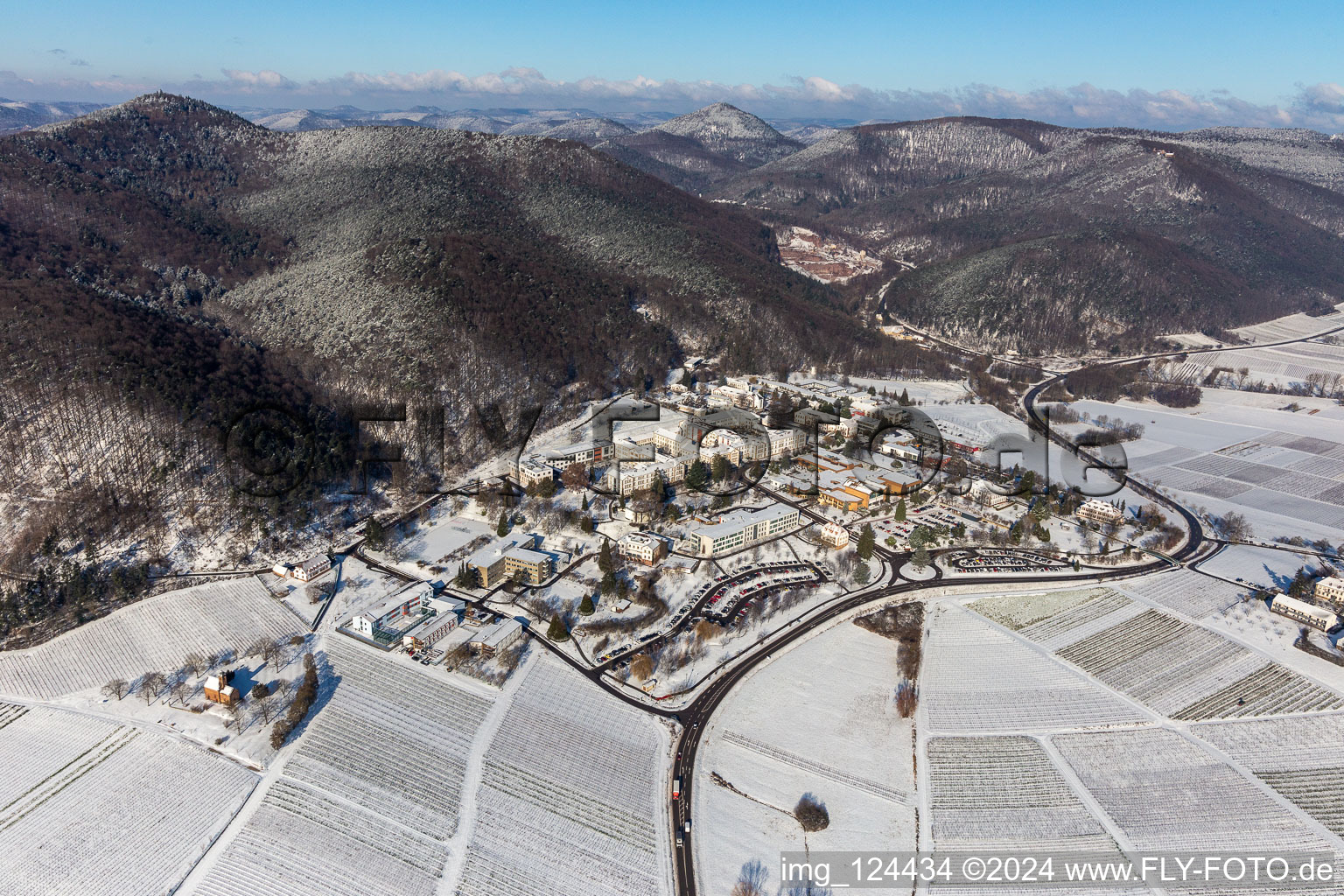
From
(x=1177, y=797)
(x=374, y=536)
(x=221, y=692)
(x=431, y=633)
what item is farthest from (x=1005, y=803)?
(x=374, y=536)

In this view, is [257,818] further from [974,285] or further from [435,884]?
[974,285]

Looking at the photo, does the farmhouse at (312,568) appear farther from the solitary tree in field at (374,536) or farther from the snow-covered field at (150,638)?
the solitary tree in field at (374,536)

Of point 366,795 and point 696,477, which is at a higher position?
point 696,477

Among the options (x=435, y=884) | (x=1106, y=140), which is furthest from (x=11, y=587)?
(x=1106, y=140)

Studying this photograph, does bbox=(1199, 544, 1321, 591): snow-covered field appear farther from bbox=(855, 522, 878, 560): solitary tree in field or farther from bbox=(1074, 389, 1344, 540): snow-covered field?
bbox=(855, 522, 878, 560): solitary tree in field

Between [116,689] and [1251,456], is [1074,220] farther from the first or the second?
[116,689]

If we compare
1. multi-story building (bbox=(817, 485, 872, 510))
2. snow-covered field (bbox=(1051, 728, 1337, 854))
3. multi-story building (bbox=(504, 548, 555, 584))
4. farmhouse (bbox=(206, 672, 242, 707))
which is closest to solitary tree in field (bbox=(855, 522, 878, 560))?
multi-story building (bbox=(817, 485, 872, 510))
